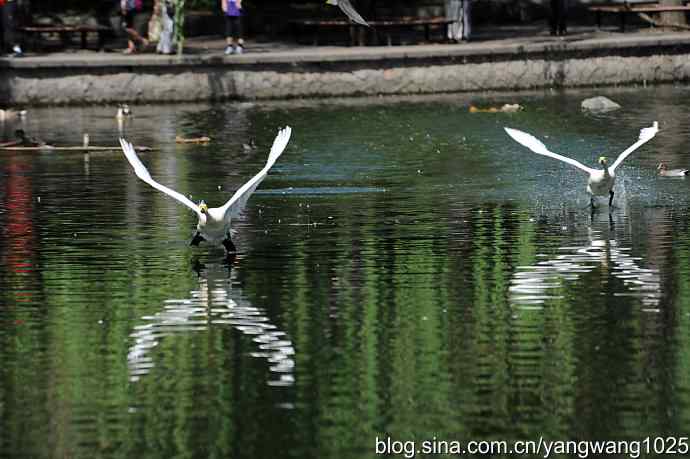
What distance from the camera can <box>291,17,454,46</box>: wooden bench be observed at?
4031 centimetres

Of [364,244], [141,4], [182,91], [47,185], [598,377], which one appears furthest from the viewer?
[141,4]

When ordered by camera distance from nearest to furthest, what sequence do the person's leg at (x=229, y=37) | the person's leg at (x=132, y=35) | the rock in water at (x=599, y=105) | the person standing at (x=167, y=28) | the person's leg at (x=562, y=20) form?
1. the rock in water at (x=599, y=105)
2. the person standing at (x=167, y=28)
3. the person's leg at (x=229, y=37)
4. the person's leg at (x=132, y=35)
5. the person's leg at (x=562, y=20)

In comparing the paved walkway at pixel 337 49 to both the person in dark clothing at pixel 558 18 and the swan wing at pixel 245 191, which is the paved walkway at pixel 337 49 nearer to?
the person in dark clothing at pixel 558 18

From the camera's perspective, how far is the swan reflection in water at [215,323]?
14.4 metres

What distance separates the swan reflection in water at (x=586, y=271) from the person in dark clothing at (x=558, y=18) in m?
22.1

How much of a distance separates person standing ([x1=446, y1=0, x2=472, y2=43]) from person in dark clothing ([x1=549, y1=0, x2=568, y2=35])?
6.35 feet

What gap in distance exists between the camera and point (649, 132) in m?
24.2

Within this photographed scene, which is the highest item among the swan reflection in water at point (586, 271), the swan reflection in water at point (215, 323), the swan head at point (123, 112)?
the swan head at point (123, 112)

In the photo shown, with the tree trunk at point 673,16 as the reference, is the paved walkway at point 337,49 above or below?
below

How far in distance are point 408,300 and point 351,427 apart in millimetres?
4238

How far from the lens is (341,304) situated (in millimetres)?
16656

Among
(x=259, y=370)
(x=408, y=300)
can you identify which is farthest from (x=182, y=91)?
(x=259, y=370)

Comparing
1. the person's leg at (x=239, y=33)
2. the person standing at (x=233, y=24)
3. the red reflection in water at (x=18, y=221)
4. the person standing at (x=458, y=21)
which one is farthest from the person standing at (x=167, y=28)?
the red reflection in water at (x=18, y=221)

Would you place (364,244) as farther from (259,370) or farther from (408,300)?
(259,370)
